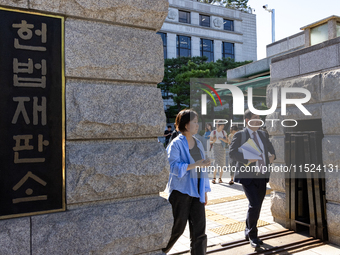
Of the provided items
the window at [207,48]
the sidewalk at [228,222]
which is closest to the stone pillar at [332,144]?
the sidewalk at [228,222]

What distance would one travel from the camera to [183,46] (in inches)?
1753

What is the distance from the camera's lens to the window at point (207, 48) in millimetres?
46469

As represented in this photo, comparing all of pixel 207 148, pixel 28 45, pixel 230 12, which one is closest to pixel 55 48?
pixel 28 45

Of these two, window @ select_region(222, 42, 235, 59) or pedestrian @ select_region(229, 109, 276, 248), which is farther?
window @ select_region(222, 42, 235, 59)

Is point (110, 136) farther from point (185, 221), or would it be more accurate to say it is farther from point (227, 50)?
point (227, 50)

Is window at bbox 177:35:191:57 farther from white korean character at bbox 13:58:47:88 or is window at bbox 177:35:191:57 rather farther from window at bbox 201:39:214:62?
white korean character at bbox 13:58:47:88

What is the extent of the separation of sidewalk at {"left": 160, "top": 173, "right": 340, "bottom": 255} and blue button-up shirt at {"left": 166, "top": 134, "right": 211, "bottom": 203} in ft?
4.36

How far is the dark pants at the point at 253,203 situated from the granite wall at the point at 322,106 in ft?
3.44

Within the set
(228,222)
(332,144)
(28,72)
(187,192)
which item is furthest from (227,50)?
(28,72)

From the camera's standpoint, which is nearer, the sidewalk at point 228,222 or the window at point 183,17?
the sidewalk at point 228,222

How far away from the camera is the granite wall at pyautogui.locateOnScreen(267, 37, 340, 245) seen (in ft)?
15.2

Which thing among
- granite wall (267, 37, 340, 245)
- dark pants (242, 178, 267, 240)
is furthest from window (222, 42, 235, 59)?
dark pants (242, 178, 267, 240)

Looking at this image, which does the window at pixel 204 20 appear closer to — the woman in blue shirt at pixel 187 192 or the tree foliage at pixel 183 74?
the tree foliage at pixel 183 74

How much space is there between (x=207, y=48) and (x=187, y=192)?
45.5m
